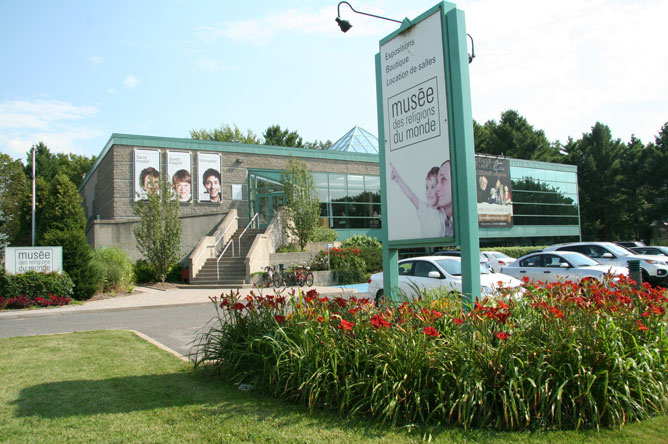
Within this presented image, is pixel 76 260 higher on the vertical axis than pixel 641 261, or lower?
higher

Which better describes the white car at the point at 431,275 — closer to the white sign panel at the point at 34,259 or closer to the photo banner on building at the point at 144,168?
the white sign panel at the point at 34,259

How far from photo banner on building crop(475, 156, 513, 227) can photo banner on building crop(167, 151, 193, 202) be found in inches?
1017

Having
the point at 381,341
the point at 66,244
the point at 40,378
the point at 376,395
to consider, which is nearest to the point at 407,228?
the point at 381,341

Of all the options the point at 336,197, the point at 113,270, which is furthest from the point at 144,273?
the point at 336,197

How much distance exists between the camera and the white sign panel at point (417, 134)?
6.31 m

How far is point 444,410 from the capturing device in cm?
416

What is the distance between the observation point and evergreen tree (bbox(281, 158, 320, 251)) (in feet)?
88.1

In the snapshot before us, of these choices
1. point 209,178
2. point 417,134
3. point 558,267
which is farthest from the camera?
point 209,178

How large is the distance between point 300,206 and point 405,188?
2020 centimetres

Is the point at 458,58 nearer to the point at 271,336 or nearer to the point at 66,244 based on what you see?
the point at 271,336

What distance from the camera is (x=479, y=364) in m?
4.43

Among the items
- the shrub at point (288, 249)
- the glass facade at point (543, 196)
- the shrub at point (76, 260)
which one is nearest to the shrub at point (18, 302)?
the shrub at point (76, 260)

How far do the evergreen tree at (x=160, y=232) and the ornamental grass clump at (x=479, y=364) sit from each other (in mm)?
19227

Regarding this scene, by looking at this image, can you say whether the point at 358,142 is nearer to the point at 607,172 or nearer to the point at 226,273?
the point at 226,273
